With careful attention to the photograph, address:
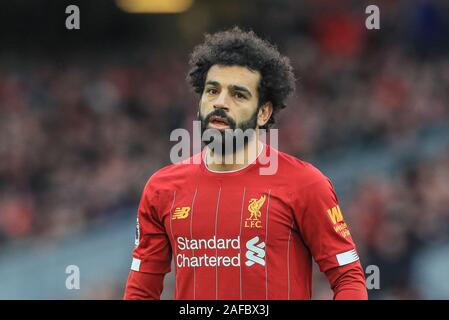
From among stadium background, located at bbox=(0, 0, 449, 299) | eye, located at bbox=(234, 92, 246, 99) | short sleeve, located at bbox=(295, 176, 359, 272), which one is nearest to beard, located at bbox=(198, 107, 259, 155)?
eye, located at bbox=(234, 92, 246, 99)

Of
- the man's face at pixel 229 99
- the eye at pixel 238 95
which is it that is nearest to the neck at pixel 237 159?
→ the man's face at pixel 229 99

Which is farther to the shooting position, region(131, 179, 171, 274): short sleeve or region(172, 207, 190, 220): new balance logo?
region(131, 179, 171, 274): short sleeve

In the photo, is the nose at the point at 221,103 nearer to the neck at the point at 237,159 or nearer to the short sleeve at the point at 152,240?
the neck at the point at 237,159

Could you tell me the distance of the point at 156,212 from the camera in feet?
15.3

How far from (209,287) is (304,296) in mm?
458

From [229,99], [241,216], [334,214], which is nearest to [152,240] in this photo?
[241,216]

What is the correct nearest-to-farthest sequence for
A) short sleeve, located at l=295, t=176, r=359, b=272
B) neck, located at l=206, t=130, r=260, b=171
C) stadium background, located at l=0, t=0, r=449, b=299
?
1. short sleeve, located at l=295, t=176, r=359, b=272
2. neck, located at l=206, t=130, r=260, b=171
3. stadium background, located at l=0, t=0, r=449, b=299

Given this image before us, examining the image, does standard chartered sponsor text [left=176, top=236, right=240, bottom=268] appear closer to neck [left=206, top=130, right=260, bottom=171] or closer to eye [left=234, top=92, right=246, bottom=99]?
neck [left=206, top=130, right=260, bottom=171]

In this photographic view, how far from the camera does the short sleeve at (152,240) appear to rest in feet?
15.4

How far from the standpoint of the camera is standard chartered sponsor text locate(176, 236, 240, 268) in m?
4.43

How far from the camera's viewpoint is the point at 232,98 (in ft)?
15.1

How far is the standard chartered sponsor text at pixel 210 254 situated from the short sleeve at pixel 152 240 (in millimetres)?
196

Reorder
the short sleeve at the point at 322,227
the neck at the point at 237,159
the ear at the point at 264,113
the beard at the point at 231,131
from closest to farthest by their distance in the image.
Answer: the short sleeve at the point at 322,227 < the beard at the point at 231,131 < the neck at the point at 237,159 < the ear at the point at 264,113
